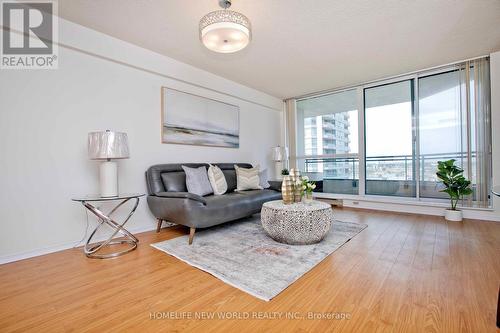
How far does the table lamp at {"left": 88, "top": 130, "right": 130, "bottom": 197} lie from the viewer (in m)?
2.30

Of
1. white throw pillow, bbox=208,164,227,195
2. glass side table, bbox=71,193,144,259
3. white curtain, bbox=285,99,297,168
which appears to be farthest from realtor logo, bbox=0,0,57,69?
white curtain, bbox=285,99,297,168

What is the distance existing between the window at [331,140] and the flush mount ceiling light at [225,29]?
350 centimetres

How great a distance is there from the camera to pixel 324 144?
5242 millimetres

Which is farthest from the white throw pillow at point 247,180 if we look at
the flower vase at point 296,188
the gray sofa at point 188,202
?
the flower vase at point 296,188

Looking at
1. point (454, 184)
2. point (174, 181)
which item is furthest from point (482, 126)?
point (174, 181)

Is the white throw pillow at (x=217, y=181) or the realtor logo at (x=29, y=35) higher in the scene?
the realtor logo at (x=29, y=35)


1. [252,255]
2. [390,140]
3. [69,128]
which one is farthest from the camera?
[390,140]

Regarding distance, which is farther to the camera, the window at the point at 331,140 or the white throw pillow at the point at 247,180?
the window at the point at 331,140

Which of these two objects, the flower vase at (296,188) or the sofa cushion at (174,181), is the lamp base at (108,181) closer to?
the sofa cushion at (174,181)

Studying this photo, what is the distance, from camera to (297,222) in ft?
7.59

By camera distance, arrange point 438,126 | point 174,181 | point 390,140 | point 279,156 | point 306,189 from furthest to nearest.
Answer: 1. point 279,156
2. point 390,140
3. point 438,126
4. point 174,181
5. point 306,189

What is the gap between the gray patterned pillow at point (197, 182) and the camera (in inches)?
122

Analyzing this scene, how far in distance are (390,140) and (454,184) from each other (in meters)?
1.27

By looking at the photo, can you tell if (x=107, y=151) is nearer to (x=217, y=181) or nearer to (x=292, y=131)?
(x=217, y=181)
